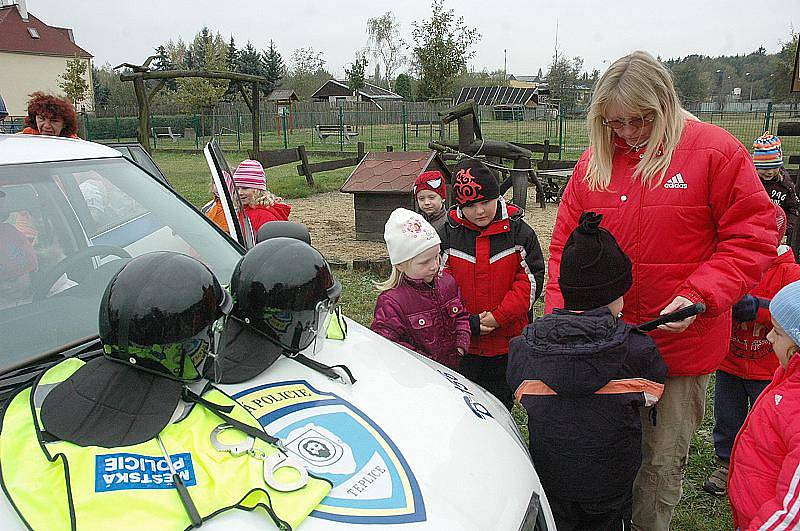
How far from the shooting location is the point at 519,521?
1.88 m

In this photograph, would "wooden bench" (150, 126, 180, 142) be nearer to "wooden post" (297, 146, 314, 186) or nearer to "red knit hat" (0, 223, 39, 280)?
"wooden post" (297, 146, 314, 186)

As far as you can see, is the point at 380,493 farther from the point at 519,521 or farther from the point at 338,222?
the point at 338,222

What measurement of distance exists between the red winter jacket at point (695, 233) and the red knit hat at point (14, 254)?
2185mm

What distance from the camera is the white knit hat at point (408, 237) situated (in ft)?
10.3

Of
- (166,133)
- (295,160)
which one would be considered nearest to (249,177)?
(295,160)

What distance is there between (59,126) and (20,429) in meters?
4.63

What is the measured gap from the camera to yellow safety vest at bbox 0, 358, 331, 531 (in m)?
1.41

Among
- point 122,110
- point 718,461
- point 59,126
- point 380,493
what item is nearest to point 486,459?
point 380,493

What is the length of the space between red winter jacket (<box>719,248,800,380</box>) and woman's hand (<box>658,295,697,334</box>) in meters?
1.22

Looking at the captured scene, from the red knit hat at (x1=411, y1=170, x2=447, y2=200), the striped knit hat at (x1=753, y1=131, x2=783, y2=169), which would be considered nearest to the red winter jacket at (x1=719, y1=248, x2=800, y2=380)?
the red knit hat at (x1=411, y1=170, x2=447, y2=200)

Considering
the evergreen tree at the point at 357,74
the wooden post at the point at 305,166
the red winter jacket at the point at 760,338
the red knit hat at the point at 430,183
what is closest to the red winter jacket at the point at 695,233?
the red winter jacket at the point at 760,338

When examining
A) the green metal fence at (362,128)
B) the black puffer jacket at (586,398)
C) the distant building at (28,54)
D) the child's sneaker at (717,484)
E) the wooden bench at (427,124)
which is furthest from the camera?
the distant building at (28,54)

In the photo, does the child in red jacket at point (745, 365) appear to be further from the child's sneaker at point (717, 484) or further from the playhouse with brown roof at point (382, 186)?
the playhouse with brown roof at point (382, 186)

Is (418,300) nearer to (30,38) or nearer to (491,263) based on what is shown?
(491,263)
